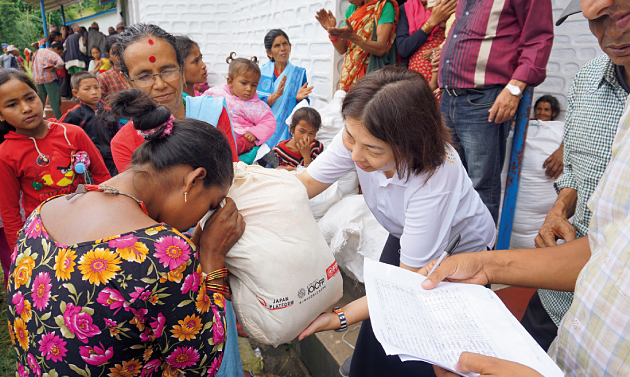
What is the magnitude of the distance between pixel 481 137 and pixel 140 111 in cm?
191

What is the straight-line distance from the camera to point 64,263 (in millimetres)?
898

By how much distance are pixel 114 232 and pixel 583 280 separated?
44.6 inches

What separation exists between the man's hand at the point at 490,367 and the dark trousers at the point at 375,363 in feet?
2.33

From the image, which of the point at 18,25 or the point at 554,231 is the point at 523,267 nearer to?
the point at 554,231

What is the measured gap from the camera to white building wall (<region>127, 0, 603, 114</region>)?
102 inches

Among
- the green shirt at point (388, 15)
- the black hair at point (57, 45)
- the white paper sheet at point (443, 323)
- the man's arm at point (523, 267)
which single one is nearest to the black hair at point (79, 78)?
the green shirt at point (388, 15)

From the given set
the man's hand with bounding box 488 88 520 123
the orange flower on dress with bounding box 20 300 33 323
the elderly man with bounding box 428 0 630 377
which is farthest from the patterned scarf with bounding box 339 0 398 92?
the orange flower on dress with bounding box 20 300 33 323

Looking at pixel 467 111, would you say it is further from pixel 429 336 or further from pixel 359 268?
pixel 429 336

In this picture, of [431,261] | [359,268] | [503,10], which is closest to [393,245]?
[431,261]

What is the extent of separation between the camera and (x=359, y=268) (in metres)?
2.41

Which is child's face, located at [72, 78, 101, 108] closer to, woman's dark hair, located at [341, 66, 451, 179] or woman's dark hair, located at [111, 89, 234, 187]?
woman's dark hair, located at [111, 89, 234, 187]

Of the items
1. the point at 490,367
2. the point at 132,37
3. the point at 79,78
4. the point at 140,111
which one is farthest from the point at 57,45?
the point at 490,367

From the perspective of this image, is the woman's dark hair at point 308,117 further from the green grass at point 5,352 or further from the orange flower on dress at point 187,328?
the green grass at point 5,352

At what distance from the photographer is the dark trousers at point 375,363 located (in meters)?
1.40
